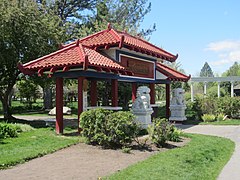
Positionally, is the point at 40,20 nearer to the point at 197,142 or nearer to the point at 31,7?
the point at 31,7

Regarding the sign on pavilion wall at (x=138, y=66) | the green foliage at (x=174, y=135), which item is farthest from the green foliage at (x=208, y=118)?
the green foliage at (x=174, y=135)

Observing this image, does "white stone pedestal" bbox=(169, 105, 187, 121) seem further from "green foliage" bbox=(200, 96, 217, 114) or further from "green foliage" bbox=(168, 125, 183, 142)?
"green foliage" bbox=(168, 125, 183, 142)

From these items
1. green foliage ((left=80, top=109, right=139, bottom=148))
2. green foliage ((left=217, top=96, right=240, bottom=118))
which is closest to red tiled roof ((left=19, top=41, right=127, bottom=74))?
green foliage ((left=80, top=109, right=139, bottom=148))

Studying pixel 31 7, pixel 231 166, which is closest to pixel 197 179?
pixel 231 166

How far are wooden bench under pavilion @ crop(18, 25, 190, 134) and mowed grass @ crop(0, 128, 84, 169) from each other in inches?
51.7

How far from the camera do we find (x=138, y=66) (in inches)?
589

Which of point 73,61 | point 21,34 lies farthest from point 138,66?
point 21,34

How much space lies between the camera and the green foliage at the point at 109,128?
8.94 metres

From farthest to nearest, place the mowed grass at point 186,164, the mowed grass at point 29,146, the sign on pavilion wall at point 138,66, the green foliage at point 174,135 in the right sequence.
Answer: the sign on pavilion wall at point 138,66
the green foliage at point 174,135
the mowed grass at point 29,146
the mowed grass at point 186,164

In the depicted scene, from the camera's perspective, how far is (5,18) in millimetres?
14875

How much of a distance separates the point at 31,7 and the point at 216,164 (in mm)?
12455

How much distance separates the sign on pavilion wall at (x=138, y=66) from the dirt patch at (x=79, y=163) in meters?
5.39

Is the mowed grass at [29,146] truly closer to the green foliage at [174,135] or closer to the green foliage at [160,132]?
the green foliage at [160,132]

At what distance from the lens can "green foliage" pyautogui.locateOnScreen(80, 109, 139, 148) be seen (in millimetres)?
8938
